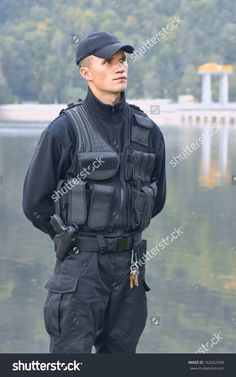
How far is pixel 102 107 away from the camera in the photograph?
123 inches

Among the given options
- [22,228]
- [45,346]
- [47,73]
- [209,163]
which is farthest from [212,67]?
[45,346]

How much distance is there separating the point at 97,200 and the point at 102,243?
0.12 metres

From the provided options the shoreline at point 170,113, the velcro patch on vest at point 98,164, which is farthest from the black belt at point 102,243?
the shoreline at point 170,113

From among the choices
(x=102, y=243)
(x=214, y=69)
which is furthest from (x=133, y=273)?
(x=214, y=69)

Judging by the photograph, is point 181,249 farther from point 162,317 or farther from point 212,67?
point 212,67

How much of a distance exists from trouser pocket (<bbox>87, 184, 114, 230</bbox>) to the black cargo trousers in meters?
0.09

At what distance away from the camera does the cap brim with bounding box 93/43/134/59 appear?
3.08 meters

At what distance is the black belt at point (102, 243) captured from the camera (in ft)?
10.2

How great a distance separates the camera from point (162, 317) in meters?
5.54

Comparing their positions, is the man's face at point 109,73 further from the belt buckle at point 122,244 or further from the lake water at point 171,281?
the lake water at point 171,281

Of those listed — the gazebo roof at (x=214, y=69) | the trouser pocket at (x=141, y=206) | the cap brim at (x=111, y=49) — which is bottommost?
the trouser pocket at (x=141, y=206)

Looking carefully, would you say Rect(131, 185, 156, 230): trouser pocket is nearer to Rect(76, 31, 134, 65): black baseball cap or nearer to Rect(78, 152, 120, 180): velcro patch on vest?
Rect(78, 152, 120, 180): velcro patch on vest

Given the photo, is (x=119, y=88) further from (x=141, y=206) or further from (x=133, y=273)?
(x=133, y=273)

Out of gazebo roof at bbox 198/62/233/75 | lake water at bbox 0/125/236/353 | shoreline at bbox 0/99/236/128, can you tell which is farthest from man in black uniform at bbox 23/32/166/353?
gazebo roof at bbox 198/62/233/75
